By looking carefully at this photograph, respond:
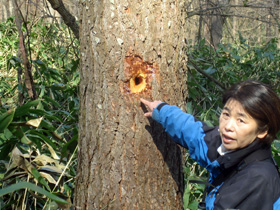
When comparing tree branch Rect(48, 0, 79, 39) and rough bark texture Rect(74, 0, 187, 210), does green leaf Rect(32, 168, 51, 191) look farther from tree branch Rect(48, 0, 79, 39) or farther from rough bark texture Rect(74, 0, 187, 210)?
tree branch Rect(48, 0, 79, 39)

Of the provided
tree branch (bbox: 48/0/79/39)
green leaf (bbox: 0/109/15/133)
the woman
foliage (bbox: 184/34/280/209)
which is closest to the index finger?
the woman

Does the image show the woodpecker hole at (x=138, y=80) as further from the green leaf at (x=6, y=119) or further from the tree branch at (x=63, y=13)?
the tree branch at (x=63, y=13)

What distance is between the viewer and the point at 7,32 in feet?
21.3

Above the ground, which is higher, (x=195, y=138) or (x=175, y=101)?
(x=175, y=101)

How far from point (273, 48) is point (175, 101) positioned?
19.3 ft

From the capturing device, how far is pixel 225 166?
73.5 inches

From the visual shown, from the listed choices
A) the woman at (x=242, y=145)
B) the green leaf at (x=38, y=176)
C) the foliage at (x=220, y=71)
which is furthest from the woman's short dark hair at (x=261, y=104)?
the foliage at (x=220, y=71)

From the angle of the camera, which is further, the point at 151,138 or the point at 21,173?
the point at 21,173

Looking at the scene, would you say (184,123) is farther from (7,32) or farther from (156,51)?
(7,32)

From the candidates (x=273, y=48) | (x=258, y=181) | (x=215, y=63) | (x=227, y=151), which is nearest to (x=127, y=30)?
(x=227, y=151)

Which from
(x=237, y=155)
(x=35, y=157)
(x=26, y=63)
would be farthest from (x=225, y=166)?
(x=26, y=63)

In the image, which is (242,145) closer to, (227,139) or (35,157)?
(227,139)

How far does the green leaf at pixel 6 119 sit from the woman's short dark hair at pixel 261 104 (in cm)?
152

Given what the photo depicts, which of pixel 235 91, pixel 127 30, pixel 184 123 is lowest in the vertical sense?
pixel 184 123
